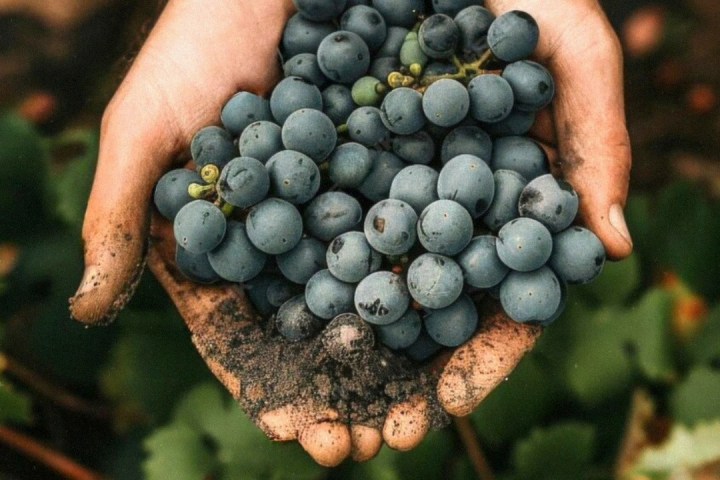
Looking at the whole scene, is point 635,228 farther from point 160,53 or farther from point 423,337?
point 160,53

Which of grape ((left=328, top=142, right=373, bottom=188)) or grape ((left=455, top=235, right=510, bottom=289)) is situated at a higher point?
grape ((left=328, top=142, right=373, bottom=188))

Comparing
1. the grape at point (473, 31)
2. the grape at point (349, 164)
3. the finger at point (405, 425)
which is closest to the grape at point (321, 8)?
the grape at point (473, 31)

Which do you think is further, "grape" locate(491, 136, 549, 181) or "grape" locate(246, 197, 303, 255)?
"grape" locate(491, 136, 549, 181)

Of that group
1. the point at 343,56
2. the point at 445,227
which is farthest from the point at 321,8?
the point at 445,227

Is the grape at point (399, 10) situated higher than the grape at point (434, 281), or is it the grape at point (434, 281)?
the grape at point (399, 10)

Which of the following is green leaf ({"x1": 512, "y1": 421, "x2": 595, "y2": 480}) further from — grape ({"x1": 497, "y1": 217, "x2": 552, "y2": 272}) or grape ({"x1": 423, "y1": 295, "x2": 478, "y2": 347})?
grape ({"x1": 497, "y1": 217, "x2": 552, "y2": 272})

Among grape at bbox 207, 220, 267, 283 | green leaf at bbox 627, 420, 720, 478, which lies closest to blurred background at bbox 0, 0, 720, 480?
green leaf at bbox 627, 420, 720, 478

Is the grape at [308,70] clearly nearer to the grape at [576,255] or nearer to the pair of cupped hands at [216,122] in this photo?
the pair of cupped hands at [216,122]
